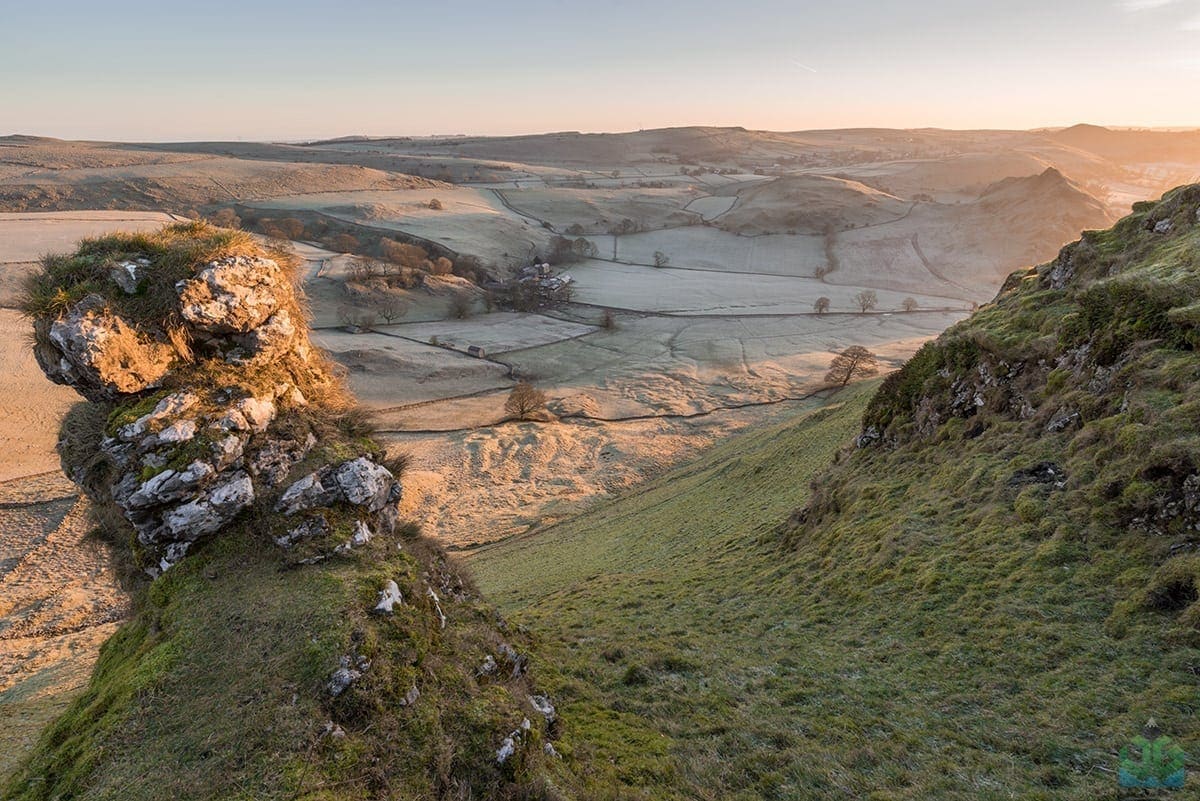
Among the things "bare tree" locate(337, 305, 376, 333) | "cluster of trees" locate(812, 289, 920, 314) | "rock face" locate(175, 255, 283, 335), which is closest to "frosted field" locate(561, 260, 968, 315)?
"cluster of trees" locate(812, 289, 920, 314)

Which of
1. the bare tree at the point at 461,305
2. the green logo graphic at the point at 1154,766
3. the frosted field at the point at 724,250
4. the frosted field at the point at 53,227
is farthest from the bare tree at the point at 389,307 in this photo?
the green logo graphic at the point at 1154,766

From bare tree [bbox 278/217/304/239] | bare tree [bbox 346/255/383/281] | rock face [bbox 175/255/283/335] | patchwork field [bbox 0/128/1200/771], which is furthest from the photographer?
bare tree [bbox 278/217/304/239]

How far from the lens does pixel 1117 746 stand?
10.3 m

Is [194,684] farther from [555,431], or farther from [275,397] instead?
[555,431]

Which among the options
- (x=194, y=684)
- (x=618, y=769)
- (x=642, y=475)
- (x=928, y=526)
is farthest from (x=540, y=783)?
(x=642, y=475)

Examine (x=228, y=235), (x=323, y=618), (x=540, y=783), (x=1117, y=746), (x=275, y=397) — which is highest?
(x=228, y=235)

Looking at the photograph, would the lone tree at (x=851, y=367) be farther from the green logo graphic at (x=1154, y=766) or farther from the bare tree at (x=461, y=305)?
the bare tree at (x=461, y=305)

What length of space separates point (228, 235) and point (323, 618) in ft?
40.3

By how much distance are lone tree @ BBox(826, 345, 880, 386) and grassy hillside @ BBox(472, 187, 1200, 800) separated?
1812 inches

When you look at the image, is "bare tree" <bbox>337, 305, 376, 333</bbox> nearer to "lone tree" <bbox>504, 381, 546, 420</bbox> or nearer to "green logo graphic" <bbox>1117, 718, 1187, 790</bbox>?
"lone tree" <bbox>504, 381, 546, 420</bbox>

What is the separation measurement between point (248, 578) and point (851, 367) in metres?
72.1

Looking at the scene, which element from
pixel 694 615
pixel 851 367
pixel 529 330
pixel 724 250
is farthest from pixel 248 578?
pixel 724 250

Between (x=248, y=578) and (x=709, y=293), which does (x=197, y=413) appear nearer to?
(x=248, y=578)

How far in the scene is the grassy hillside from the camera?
11695 millimetres
